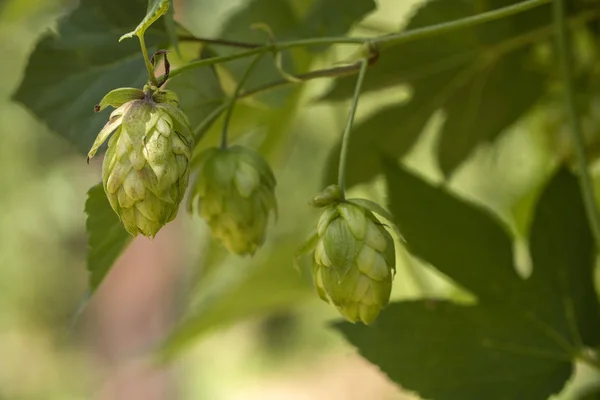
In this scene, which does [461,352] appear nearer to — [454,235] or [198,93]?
[454,235]

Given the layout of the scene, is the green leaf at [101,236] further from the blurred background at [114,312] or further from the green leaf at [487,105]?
the blurred background at [114,312]

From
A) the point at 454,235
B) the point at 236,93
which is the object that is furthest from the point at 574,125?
the point at 236,93

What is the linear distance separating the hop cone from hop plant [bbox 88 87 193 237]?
0.27ft

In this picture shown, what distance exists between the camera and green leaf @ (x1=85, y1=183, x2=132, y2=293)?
14.9 inches

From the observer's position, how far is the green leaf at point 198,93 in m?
0.42

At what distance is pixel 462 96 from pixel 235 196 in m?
0.27

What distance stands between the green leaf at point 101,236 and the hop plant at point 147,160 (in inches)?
2.4

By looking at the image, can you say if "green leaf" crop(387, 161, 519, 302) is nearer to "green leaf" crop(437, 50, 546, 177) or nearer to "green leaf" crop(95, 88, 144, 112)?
"green leaf" crop(437, 50, 546, 177)

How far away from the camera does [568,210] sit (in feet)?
1.68

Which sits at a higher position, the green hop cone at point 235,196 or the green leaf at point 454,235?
the green hop cone at point 235,196

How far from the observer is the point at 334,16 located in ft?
1.69

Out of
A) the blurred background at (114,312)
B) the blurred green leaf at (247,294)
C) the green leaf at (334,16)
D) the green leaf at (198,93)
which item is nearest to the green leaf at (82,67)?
the green leaf at (198,93)

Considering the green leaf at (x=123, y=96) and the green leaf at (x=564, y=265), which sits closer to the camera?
the green leaf at (x=123, y=96)

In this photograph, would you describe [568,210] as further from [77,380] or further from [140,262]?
[77,380]
